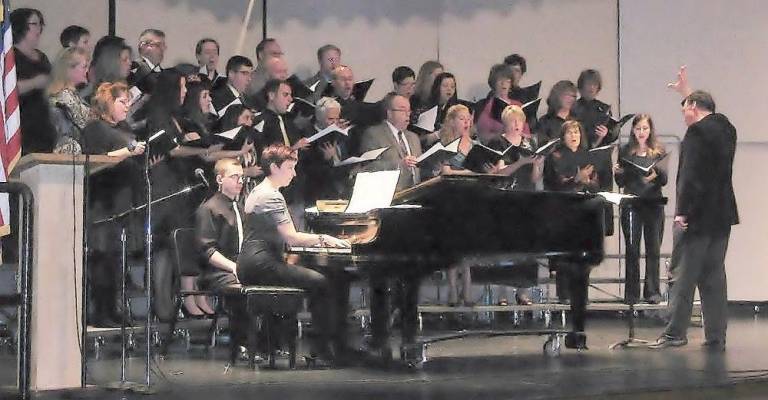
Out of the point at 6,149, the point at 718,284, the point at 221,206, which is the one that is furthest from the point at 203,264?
the point at 718,284

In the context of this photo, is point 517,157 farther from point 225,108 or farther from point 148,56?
point 148,56

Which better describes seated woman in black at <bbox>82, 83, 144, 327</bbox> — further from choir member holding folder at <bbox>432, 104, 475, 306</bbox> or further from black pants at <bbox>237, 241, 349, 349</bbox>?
choir member holding folder at <bbox>432, 104, 475, 306</bbox>

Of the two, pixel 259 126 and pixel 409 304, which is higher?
pixel 259 126

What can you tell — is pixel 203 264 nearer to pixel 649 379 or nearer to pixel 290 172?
pixel 290 172

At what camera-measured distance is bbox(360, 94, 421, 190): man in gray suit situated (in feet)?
22.4

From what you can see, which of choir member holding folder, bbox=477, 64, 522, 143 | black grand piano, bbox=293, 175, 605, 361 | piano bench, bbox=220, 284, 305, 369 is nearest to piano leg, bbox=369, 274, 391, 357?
black grand piano, bbox=293, 175, 605, 361

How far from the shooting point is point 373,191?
5.43m

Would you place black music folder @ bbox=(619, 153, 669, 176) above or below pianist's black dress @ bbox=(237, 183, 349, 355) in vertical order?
above

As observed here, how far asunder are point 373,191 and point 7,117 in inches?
73.0

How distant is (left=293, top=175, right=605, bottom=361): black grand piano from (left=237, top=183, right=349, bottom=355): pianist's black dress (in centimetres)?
14

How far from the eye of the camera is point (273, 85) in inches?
267

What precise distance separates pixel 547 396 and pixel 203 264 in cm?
231

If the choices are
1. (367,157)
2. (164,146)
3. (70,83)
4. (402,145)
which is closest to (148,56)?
(164,146)

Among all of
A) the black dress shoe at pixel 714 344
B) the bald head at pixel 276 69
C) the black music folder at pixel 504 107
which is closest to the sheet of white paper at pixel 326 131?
the bald head at pixel 276 69
